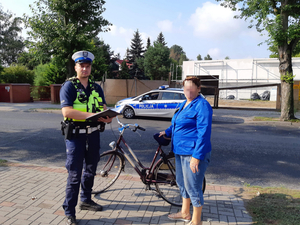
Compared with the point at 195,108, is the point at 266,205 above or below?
below

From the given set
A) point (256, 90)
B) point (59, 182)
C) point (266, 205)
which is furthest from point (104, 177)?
point (256, 90)

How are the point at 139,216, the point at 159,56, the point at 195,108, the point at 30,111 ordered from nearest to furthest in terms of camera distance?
the point at 195,108, the point at 139,216, the point at 30,111, the point at 159,56

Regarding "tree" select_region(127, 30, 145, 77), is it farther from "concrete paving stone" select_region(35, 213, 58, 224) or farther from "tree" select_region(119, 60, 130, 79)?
"concrete paving stone" select_region(35, 213, 58, 224)

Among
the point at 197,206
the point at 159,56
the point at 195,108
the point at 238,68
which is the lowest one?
the point at 197,206

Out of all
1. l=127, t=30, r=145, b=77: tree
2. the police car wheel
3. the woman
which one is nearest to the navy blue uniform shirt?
the woman

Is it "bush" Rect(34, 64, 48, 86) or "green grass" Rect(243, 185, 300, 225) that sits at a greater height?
"bush" Rect(34, 64, 48, 86)

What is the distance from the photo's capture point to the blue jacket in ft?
9.04

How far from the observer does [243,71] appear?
3606cm

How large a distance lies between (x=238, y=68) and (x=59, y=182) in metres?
35.8

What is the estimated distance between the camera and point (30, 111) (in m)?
16.0

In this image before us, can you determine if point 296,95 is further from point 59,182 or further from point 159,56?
point 159,56

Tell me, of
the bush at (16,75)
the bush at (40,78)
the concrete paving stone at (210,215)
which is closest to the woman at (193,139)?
the concrete paving stone at (210,215)

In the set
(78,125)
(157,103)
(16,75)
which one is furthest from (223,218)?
(16,75)

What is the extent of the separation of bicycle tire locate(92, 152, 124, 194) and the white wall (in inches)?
1273
